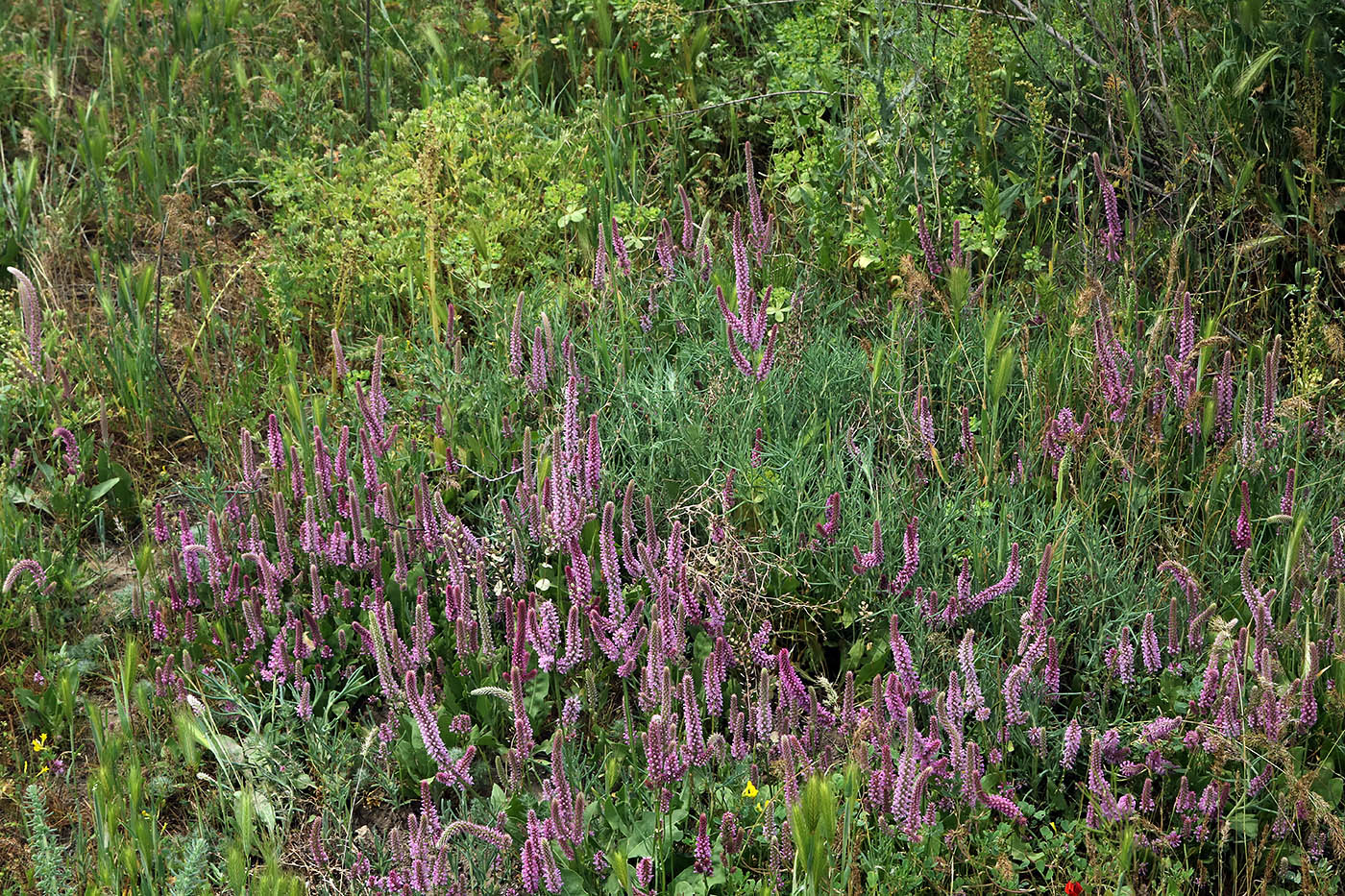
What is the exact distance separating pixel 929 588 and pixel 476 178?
2294 millimetres

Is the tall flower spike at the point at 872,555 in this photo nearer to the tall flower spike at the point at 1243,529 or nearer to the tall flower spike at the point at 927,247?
the tall flower spike at the point at 1243,529

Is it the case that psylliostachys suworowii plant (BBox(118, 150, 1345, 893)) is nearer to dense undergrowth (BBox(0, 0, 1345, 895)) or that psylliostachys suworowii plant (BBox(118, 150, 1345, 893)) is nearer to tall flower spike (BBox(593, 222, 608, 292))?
dense undergrowth (BBox(0, 0, 1345, 895))

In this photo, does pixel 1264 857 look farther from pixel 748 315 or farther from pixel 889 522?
pixel 748 315

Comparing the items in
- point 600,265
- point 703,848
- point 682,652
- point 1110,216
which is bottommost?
point 703,848

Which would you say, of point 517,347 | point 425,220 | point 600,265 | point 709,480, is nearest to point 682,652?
point 709,480

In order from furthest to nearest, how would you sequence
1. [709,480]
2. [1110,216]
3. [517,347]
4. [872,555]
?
[1110,216] < [517,347] < [709,480] < [872,555]

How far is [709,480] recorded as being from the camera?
3334mm

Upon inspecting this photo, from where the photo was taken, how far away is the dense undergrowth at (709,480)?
267cm

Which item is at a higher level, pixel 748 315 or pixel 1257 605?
pixel 748 315

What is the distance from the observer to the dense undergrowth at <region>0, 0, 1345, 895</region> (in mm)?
2666

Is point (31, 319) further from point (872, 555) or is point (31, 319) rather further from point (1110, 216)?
point (1110, 216)

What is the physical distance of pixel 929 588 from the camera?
3145mm

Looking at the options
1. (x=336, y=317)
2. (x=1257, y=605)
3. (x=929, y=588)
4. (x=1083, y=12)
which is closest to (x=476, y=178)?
(x=336, y=317)

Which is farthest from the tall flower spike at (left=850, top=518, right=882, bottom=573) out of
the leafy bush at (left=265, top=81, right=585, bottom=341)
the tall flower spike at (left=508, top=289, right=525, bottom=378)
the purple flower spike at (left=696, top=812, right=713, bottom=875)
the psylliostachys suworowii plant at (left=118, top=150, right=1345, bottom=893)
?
the leafy bush at (left=265, top=81, right=585, bottom=341)
